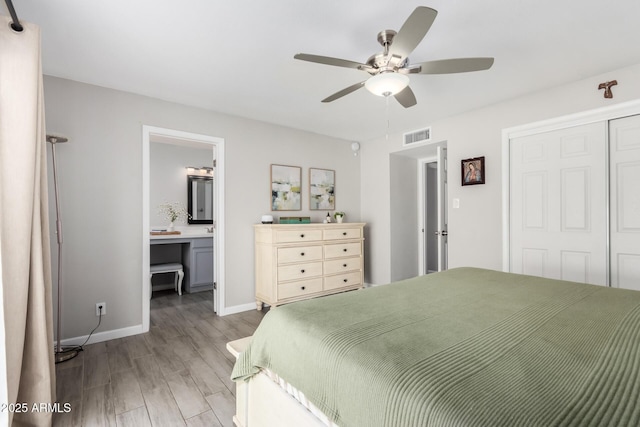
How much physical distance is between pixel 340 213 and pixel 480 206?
1.79 m

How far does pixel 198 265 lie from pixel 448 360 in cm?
420

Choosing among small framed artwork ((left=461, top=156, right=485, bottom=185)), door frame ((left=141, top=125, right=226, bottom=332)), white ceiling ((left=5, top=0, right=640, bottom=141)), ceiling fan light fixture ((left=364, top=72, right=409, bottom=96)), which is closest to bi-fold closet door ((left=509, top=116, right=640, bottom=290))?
small framed artwork ((left=461, top=156, right=485, bottom=185))

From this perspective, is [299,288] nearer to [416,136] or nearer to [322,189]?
[322,189]

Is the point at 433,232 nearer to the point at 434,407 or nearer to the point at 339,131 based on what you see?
the point at 339,131

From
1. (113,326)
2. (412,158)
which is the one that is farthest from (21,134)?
(412,158)

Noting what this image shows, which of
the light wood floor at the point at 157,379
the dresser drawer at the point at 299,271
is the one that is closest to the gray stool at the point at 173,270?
Result: the light wood floor at the point at 157,379

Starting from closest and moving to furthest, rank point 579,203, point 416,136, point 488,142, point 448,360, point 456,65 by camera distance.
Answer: point 448,360 → point 456,65 → point 579,203 → point 488,142 → point 416,136

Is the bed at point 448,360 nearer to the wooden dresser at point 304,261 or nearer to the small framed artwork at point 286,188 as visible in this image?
the wooden dresser at point 304,261

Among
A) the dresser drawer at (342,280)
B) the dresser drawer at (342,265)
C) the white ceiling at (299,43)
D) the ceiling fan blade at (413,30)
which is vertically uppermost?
the white ceiling at (299,43)

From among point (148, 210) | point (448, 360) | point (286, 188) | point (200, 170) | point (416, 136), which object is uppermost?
point (416, 136)

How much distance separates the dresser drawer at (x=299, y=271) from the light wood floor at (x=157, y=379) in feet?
2.06

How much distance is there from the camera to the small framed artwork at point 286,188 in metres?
3.92

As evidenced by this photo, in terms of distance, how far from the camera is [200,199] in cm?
514

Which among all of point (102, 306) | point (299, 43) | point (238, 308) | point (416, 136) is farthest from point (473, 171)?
point (102, 306)
